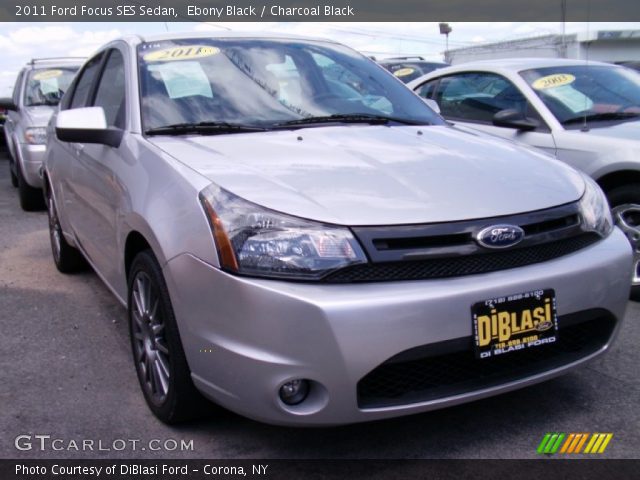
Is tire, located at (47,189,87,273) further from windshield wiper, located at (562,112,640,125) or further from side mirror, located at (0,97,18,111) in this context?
side mirror, located at (0,97,18,111)

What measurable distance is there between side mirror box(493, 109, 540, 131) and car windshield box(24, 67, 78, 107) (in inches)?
223

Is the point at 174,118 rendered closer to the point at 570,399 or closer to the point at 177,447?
the point at 177,447

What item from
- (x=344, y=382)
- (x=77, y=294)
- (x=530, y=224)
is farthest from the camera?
(x=77, y=294)

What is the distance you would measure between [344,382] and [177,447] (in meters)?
0.83

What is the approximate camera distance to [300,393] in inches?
89.4

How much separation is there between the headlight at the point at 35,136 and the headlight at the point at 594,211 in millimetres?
6241

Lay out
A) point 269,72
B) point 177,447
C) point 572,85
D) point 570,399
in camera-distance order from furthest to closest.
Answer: point 572,85 → point 269,72 → point 570,399 → point 177,447

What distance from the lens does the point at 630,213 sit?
13.6 ft

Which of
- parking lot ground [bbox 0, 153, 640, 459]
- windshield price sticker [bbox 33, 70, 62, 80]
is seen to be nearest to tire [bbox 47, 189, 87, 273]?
parking lot ground [bbox 0, 153, 640, 459]

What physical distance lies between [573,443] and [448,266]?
2.90 ft

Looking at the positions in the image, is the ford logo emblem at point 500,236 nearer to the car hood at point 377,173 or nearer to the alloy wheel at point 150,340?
the car hood at point 377,173

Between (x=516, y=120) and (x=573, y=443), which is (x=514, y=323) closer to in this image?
(x=573, y=443)

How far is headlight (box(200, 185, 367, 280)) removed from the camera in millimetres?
2203

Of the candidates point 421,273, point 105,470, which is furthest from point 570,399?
point 105,470
